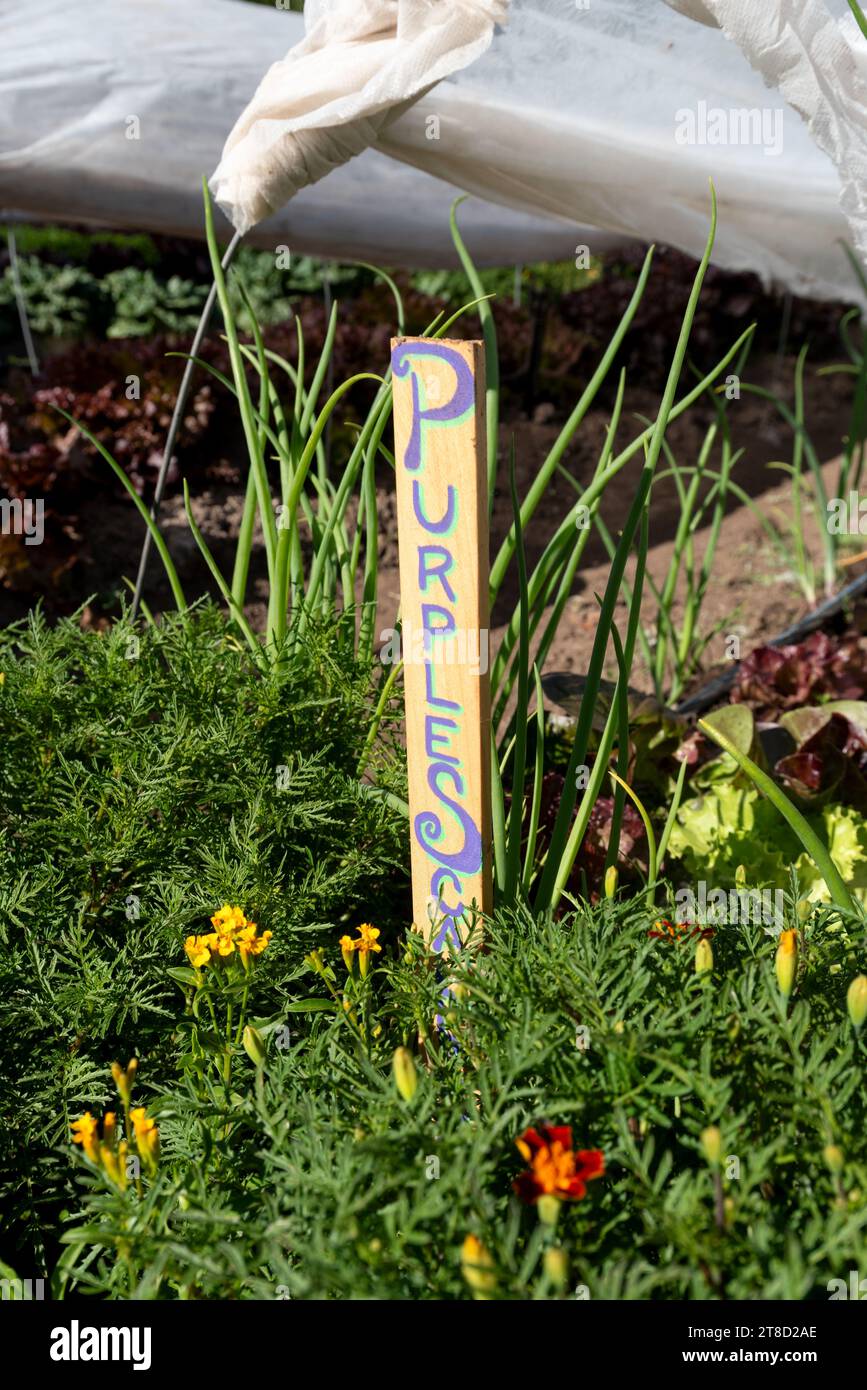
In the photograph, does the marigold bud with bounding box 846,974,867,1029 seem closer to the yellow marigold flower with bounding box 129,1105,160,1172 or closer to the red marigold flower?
the red marigold flower

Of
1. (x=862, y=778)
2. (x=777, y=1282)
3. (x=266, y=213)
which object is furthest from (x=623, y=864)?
(x=266, y=213)

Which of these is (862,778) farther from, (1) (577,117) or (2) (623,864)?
(1) (577,117)

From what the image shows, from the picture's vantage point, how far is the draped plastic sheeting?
2232 mm

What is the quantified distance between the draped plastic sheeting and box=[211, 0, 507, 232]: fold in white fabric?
4 cm

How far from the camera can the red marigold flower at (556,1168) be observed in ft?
2.73

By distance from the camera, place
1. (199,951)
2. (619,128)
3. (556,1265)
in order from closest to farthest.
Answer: (556,1265)
(199,951)
(619,128)

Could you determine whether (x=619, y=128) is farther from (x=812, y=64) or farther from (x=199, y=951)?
(x=199, y=951)

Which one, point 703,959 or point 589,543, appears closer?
point 703,959

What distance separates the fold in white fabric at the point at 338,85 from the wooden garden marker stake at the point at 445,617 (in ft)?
1.80

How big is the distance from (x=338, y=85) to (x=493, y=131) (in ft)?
2.63

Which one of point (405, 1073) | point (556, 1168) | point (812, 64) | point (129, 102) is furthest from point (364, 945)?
point (129, 102)

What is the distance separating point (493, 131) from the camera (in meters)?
2.23

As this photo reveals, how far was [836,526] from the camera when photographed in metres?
3.05

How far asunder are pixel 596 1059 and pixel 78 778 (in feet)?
2.64
